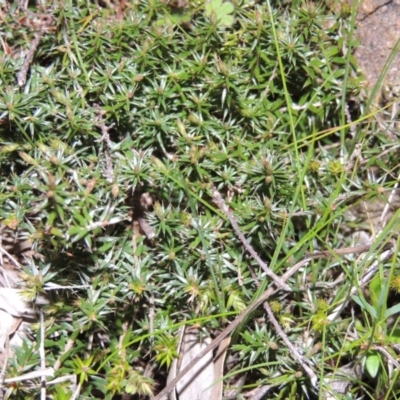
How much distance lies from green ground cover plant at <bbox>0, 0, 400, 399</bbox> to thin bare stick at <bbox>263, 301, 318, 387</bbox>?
0.10ft

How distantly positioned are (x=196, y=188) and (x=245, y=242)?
1.14 feet

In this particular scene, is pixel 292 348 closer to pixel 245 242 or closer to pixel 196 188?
pixel 245 242

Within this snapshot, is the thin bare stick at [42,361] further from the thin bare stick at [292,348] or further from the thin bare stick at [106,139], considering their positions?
the thin bare stick at [292,348]

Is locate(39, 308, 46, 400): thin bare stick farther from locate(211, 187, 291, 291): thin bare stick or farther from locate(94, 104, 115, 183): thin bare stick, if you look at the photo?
locate(211, 187, 291, 291): thin bare stick

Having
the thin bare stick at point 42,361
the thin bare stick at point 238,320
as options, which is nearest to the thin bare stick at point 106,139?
the thin bare stick at point 42,361

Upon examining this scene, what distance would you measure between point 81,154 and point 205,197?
0.62 metres

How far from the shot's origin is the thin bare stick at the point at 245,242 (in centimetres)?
275

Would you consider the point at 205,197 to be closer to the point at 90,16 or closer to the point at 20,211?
the point at 20,211

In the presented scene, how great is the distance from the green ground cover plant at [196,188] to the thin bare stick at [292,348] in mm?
29

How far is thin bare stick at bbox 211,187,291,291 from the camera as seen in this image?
2.75 meters

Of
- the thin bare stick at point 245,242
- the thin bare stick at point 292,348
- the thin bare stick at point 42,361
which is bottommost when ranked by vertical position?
the thin bare stick at point 42,361

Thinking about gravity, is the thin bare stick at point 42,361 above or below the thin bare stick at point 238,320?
below

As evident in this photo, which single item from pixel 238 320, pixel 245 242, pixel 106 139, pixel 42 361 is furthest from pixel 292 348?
pixel 106 139

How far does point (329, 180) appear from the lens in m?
2.97
